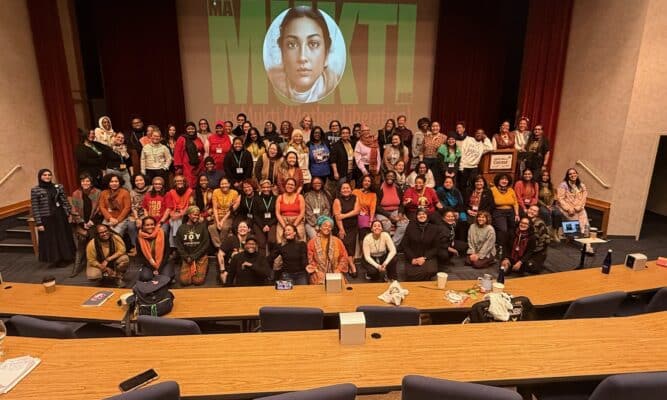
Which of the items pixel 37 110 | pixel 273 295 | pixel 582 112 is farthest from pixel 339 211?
pixel 37 110

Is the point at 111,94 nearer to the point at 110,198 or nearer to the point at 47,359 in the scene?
the point at 110,198

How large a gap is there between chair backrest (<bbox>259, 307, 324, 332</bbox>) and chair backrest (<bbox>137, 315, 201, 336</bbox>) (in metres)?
0.49

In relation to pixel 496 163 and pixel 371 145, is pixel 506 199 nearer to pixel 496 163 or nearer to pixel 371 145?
pixel 496 163

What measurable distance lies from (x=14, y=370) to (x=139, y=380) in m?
0.76

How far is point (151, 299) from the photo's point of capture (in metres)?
3.26

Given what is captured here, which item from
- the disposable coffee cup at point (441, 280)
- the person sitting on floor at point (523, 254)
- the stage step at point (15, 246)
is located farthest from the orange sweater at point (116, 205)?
the person sitting on floor at point (523, 254)

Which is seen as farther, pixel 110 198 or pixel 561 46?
pixel 561 46

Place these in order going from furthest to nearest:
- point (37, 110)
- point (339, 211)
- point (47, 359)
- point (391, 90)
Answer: point (391, 90)
point (37, 110)
point (339, 211)
point (47, 359)

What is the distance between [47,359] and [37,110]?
667cm

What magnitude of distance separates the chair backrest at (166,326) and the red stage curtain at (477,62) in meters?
8.14

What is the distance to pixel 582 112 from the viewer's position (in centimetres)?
761

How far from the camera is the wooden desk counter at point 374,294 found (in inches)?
130

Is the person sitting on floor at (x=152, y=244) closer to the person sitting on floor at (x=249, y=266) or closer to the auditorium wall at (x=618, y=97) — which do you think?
the person sitting on floor at (x=249, y=266)

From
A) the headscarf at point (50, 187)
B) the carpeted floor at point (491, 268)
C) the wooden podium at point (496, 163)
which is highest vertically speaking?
the wooden podium at point (496, 163)
